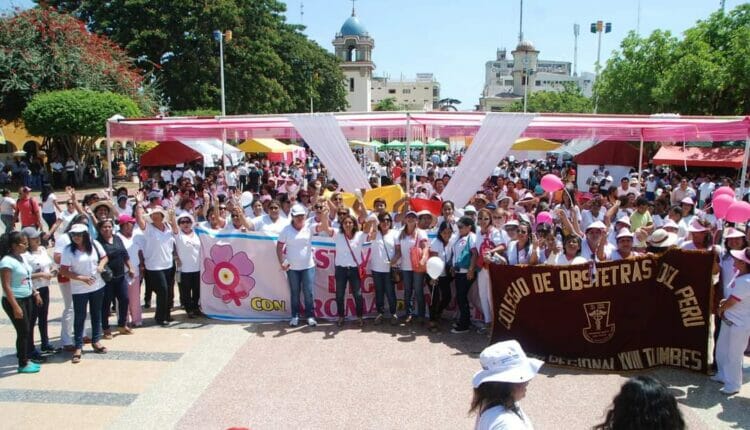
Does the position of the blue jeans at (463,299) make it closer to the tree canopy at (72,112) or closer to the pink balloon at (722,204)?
the pink balloon at (722,204)

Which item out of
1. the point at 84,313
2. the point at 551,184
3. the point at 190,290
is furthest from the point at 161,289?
the point at 551,184

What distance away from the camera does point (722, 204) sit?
25.7 feet

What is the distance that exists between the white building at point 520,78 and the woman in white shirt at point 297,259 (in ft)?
219

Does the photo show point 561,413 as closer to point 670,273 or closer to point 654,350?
point 654,350

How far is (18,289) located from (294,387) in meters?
3.06

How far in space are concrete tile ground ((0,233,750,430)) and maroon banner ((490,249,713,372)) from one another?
0.23 metres

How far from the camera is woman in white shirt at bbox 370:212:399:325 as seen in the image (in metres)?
7.46

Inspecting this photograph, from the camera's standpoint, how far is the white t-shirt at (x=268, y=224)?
8.07 meters

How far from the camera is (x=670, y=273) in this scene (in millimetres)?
5891

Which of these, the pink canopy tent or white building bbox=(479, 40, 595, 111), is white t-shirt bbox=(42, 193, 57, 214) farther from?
white building bbox=(479, 40, 595, 111)

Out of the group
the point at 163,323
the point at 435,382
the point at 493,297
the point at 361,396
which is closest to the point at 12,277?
the point at 163,323

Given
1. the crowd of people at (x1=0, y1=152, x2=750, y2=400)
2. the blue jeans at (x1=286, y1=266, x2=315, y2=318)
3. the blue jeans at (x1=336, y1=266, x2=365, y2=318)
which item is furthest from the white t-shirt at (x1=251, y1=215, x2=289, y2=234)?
the blue jeans at (x1=336, y1=266, x2=365, y2=318)

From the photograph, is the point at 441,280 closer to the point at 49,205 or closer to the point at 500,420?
the point at 500,420

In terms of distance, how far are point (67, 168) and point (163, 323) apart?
22.2 metres
